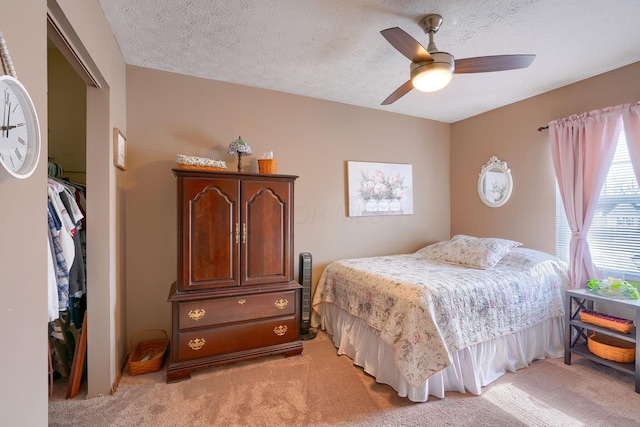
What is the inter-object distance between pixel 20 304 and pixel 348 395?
6.32 ft

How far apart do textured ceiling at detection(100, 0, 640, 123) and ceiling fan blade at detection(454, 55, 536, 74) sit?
0.27m

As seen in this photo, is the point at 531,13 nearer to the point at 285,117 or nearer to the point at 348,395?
the point at 285,117

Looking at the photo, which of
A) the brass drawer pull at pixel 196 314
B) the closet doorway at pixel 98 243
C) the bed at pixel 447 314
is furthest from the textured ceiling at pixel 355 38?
the brass drawer pull at pixel 196 314

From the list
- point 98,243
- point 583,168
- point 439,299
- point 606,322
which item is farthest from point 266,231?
point 583,168

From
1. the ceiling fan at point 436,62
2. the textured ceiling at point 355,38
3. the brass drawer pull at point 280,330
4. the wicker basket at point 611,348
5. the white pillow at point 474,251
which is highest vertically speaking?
the textured ceiling at point 355,38

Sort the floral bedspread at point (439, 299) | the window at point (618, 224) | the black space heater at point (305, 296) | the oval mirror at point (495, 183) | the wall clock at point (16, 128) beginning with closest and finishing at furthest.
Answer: the wall clock at point (16, 128), the floral bedspread at point (439, 299), the window at point (618, 224), the black space heater at point (305, 296), the oval mirror at point (495, 183)

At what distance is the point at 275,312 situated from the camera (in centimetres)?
251

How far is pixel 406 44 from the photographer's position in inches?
67.4

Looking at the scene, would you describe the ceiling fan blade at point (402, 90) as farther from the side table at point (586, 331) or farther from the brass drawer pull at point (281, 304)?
the side table at point (586, 331)

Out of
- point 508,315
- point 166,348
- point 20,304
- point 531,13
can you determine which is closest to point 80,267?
point 166,348

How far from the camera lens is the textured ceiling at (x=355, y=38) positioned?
1788 mm

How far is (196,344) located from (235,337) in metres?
0.30

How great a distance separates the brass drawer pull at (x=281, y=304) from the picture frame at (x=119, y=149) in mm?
1702

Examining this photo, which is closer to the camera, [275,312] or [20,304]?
[20,304]
